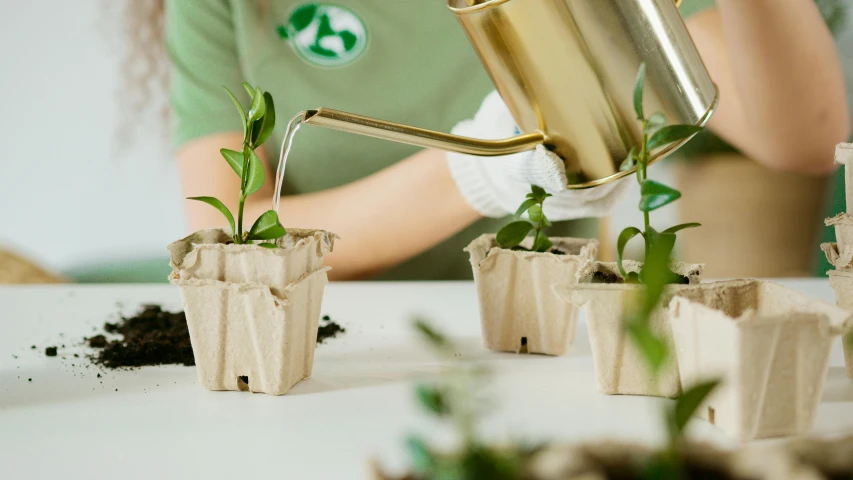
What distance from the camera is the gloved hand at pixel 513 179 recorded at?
68cm

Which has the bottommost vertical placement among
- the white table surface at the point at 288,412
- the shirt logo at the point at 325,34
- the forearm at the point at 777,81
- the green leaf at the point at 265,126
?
the white table surface at the point at 288,412

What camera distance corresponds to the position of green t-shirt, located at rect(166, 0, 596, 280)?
4.29 ft

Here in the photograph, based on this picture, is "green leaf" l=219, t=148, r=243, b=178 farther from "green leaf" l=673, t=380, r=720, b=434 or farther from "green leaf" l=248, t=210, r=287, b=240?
"green leaf" l=673, t=380, r=720, b=434

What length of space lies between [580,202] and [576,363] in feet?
0.68

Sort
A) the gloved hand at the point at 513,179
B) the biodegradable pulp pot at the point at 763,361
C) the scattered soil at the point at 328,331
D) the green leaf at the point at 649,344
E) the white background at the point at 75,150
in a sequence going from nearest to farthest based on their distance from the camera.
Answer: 1. the green leaf at the point at 649,344
2. the biodegradable pulp pot at the point at 763,361
3. the gloved hand at the point at 513,179
4. the scattered soil at the point at 328,331
5. the white background at the point at 75,150

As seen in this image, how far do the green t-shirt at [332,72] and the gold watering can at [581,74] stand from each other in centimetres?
66

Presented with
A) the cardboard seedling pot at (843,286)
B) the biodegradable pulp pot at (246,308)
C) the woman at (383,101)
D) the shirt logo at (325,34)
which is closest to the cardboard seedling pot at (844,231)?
the cardboard seedling pot at (843,286)

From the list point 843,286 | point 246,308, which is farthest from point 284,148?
point 843,286

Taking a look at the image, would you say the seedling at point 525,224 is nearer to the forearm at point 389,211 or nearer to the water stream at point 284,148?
the water stream at point 284,148

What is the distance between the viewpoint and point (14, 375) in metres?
0.68

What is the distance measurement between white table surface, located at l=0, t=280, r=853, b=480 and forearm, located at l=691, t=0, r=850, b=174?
26.1 inches

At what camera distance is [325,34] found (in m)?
1.32

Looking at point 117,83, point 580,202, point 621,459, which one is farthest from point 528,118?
point 117,83

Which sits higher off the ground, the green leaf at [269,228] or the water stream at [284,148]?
the water stream at [284,148]
